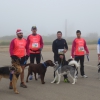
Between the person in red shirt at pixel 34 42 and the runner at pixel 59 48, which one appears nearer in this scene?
the runner at pixel 59 48

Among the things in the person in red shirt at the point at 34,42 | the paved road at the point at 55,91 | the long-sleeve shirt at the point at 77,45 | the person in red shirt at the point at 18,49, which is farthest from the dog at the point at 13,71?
the long-sleeve shirt at the point at 77,45

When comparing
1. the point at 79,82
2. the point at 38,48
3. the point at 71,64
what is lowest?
the point at 79,82

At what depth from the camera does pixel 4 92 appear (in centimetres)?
718

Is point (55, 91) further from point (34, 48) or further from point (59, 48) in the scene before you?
point (34, 48)

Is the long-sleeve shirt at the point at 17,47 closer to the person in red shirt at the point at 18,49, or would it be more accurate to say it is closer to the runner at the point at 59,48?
the person in red shirt at the point at 18,49

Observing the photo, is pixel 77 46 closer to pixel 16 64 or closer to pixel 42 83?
pixel 42 83

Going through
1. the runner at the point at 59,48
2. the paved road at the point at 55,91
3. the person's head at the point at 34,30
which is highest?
the person's head at the point at 34,30

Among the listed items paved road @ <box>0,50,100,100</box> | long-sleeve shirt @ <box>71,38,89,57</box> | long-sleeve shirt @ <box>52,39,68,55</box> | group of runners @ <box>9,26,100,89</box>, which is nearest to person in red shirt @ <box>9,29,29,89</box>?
group of runners @ <box>9,26,100,89</box>

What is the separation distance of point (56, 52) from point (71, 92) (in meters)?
2.36

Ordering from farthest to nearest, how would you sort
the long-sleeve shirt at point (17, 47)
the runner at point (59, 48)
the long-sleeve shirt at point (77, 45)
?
the long-sleeve shirt at point (77, 45) < the runner at point (59, 48) < the long-sleeve shirt at point (17, 47)

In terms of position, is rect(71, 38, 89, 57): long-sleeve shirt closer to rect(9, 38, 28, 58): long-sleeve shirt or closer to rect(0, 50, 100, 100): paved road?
rect(0, 50, 100, 100): paved road

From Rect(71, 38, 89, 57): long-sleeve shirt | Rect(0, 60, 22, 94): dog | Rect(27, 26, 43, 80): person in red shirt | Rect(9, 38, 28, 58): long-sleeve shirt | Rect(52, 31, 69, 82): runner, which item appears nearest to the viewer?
Rect(0, 60, 22, 94): dog

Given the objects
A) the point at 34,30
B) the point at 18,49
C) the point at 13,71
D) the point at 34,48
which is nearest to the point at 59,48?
the point at 34,48

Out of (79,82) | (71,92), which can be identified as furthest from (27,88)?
(79,82)
